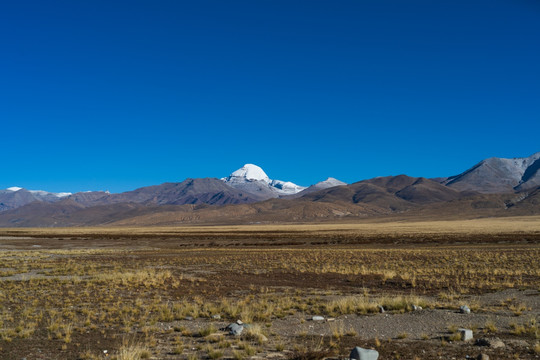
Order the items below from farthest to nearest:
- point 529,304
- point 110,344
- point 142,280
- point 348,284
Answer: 1. point 142,280
2. point 348,284
3. point 529,304
4. point 110,344

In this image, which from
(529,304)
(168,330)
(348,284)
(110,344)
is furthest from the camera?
(348,284)

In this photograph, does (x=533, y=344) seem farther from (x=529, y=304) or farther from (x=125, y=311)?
(x=125, y=311)

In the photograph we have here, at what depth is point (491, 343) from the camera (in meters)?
10.3

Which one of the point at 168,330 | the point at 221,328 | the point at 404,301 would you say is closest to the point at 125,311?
the point at 168,330

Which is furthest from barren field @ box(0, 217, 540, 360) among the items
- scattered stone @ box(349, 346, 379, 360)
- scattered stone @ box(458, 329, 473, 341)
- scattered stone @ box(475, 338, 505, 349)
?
scattered stone @ box(349, 346, 379, 360)

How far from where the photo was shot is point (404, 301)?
15.7m

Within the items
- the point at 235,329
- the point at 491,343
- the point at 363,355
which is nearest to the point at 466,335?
the point at 491,343

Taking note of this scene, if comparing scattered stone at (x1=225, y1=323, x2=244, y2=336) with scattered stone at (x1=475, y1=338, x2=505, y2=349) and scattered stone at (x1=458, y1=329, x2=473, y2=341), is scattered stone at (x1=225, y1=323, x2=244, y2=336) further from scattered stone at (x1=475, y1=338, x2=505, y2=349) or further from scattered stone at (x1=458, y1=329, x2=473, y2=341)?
scattered stone at (x1=475, y1=338, x2=505, y2=349)

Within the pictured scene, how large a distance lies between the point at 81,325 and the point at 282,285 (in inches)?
445

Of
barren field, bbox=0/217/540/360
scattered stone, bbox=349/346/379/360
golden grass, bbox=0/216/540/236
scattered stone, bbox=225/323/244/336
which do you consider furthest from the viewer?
golden grass, bbox=0/216/540/236

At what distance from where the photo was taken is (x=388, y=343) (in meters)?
10.9

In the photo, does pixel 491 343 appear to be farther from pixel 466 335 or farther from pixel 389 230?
pixel 389 230

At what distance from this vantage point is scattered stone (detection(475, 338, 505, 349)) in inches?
403

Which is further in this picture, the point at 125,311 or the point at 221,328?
the point at 125,311
